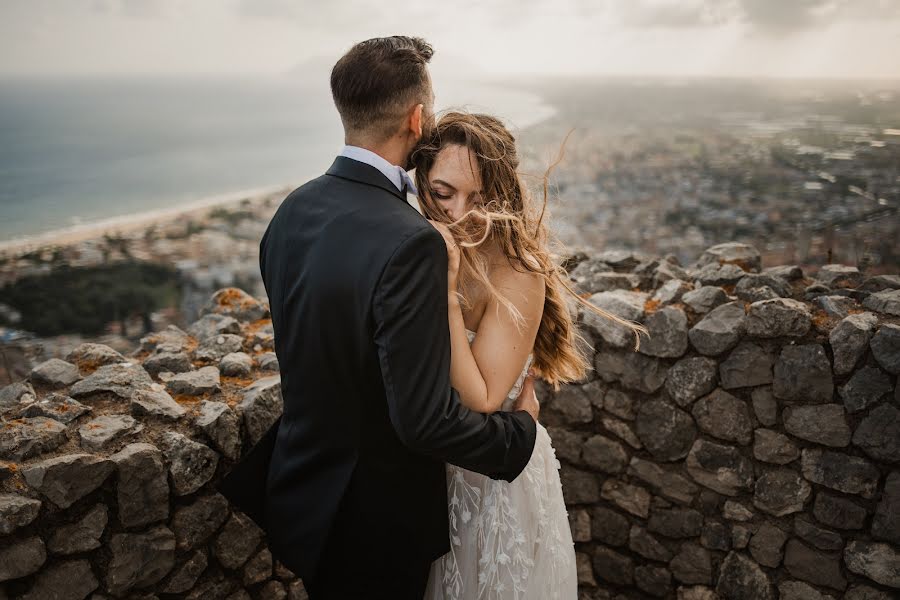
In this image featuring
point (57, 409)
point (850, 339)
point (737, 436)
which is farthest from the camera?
point (737, 436)

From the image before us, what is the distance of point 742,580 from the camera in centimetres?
315

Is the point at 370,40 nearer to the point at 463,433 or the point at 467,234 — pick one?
the point at 467,234

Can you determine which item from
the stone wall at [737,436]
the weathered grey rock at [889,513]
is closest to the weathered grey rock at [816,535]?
the stone wall at [737,436]

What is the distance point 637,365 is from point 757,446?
0.72 m

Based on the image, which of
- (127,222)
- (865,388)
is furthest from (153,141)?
(865,388)

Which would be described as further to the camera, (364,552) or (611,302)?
(611,302)

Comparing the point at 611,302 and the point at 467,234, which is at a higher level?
the point at 467,234

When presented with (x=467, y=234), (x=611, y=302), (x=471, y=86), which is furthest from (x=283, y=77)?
(x=467, y=234)

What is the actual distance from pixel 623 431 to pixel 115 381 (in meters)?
2.67

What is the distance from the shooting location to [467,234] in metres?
1.83

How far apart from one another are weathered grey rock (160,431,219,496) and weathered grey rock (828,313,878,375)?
9.31ft

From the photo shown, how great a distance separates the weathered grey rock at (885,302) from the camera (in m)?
2.78

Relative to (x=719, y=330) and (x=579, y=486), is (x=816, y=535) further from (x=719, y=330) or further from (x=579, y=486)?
(x=579, y=486)

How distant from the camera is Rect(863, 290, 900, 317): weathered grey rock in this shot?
9.12 feet
